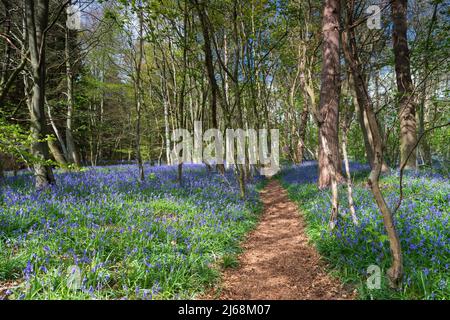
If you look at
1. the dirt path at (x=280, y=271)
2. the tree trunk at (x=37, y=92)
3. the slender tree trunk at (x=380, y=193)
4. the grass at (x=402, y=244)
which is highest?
the tree trunk at (x=37, y=92)

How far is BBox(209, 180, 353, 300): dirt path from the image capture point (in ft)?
11.2

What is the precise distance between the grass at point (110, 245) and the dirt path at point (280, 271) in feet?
0.96

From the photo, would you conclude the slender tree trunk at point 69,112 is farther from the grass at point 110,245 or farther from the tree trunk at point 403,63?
the tree trunk at point 403,63

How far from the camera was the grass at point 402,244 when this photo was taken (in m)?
2.82

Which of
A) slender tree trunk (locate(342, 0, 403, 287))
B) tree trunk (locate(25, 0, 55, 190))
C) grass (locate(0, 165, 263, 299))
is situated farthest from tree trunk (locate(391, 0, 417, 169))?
tree trunk (locate(25, 0, 55, 190))

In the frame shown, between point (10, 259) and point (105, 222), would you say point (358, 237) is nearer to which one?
point (105, 222)

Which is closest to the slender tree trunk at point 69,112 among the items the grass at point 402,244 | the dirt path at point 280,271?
the dirt path at point 280,271

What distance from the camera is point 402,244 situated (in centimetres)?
370

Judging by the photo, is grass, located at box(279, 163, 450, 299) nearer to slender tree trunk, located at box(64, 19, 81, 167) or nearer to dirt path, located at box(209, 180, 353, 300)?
dirt path, located at box(209, 180, 353, 300)

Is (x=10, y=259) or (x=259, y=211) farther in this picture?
(x=259, y=211)

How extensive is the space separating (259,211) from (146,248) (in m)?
4.60

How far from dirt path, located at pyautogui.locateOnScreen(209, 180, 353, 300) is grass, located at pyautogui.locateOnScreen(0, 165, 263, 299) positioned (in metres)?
0.29
